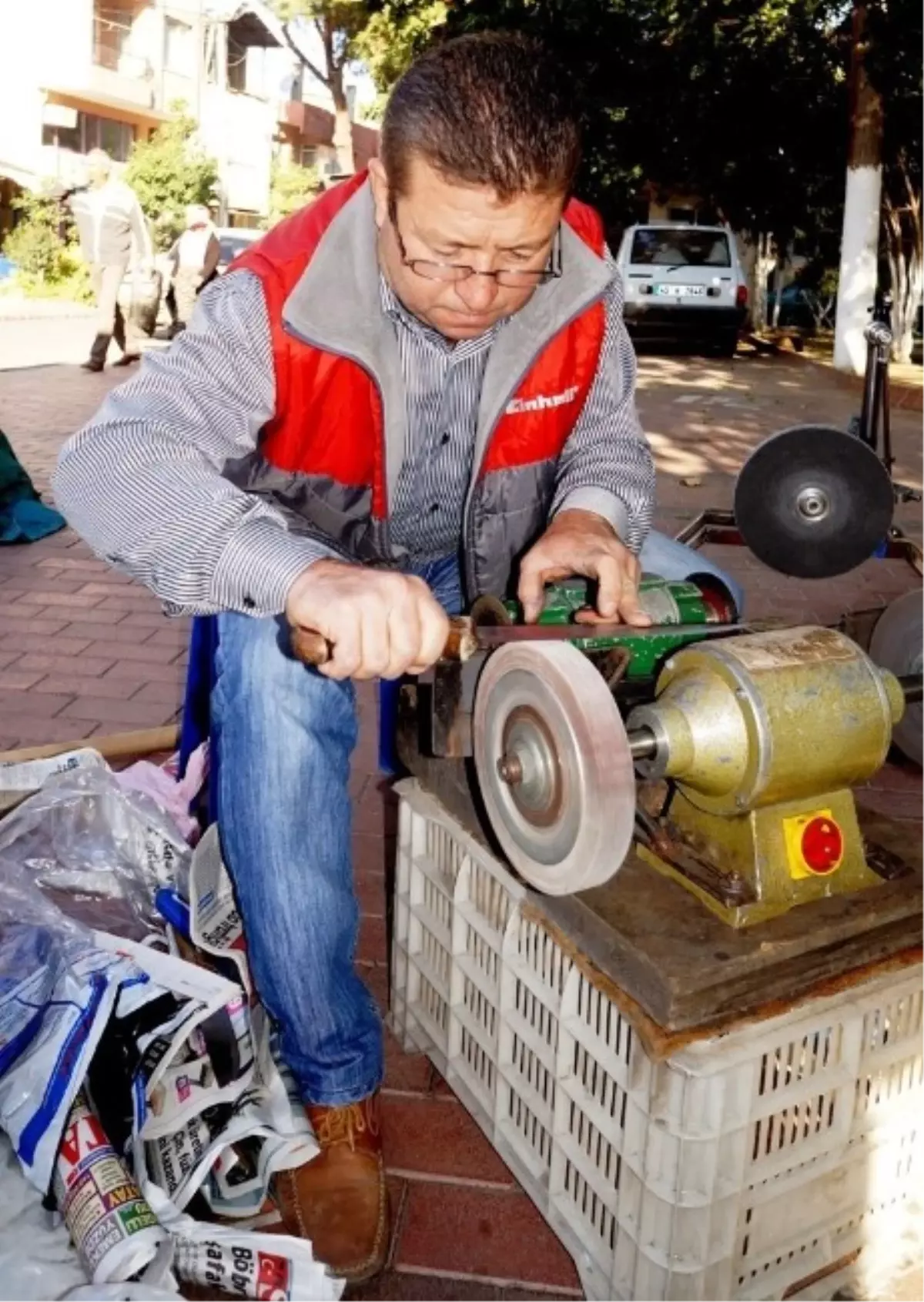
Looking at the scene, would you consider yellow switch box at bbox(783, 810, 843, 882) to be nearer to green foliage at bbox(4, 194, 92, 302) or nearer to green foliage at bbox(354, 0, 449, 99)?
green foliage at bbox(354, 0, 449, 99)

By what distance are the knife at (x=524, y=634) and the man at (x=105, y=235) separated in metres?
10.9

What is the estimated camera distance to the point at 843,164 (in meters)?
19.4

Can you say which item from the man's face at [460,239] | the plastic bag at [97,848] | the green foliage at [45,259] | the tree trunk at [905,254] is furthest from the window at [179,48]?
the man's face at [460,239]

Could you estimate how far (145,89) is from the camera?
1344 inches

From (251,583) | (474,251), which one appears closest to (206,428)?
(251,583)

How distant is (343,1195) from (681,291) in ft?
52.8

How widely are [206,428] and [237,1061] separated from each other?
0.95 meters

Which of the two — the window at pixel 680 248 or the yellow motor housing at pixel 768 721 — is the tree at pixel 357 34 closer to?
the window at pixel 680 248

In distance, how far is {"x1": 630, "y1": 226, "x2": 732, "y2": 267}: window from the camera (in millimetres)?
17000

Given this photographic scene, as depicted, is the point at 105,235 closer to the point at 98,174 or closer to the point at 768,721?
the point at 98,174

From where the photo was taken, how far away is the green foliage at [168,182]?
1037 inches

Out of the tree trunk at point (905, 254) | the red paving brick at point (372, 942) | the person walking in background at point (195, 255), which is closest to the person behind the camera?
the red paving brick at point (372, 942)

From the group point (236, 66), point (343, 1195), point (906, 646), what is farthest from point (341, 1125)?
point (236, 66)

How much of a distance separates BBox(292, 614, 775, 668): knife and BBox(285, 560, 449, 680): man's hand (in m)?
0.02
